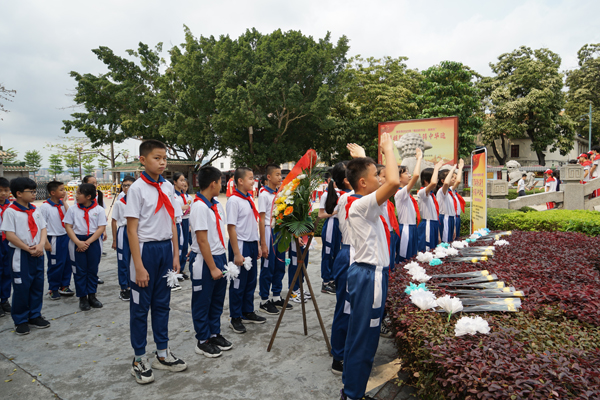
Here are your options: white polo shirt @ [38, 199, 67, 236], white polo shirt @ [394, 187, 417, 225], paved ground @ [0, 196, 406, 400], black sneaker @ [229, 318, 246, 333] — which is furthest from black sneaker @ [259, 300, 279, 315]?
white polo shirt @ [38, 199, 67, 236]

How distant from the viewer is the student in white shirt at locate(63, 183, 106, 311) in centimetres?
493

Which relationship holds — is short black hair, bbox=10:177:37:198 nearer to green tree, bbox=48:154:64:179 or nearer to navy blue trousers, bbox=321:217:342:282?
navy blue trousers, bbox=321:217:342:282

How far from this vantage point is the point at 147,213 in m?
3.17

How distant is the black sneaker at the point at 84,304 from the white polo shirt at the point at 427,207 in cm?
493

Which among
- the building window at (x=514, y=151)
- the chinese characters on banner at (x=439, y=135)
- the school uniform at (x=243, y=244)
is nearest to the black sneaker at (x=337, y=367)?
the school uniform at (x=243, y=244)

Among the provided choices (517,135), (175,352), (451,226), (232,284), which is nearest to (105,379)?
(175,352)

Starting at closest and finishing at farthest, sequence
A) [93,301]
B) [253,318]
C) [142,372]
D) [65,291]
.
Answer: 1. [142,372]
2. [253,318]
3. [93,301]
4. [65,291]

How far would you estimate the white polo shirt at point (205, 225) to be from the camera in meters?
3.46

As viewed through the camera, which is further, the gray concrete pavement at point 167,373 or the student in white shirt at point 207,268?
the student in white shirt at point 207,268

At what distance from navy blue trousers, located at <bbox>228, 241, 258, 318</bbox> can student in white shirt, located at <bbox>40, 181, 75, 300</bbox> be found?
2.93 meters

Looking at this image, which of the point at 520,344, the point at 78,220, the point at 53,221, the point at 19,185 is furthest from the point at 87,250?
the point at 520,344

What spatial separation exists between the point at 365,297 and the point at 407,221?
3096mm

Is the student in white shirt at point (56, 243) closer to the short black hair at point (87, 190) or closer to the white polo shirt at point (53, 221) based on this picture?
the white polo shirt at point (53, 221)

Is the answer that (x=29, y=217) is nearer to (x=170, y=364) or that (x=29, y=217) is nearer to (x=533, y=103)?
(x=170, y=364)
